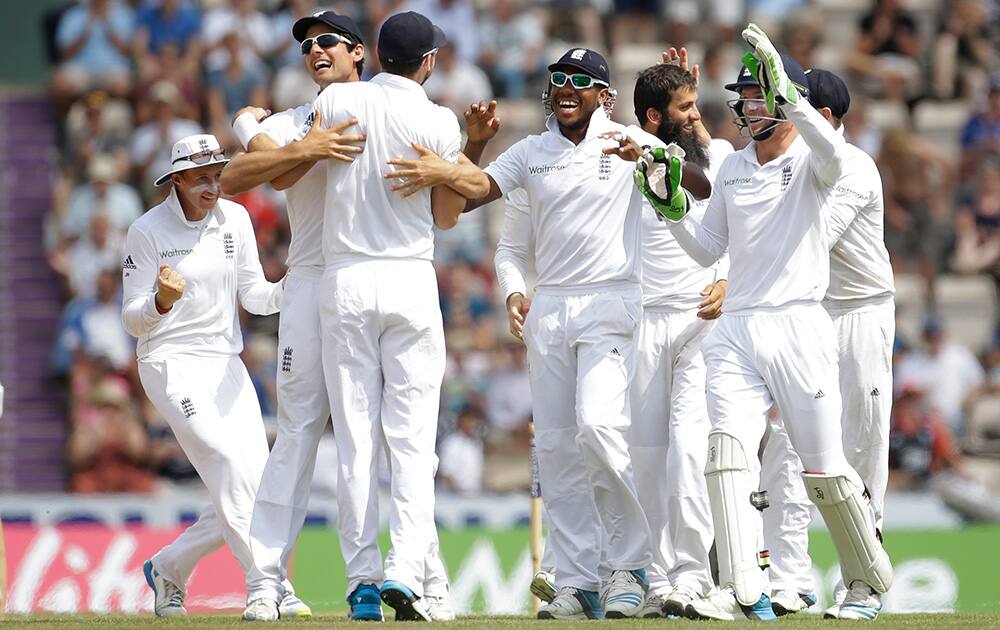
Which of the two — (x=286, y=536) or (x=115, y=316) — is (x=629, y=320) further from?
(x=115, y=316)

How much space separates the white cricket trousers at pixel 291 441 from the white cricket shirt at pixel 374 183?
0.37m

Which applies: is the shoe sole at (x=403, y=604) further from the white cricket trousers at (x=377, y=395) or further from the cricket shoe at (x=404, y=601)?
the white cricket trousers at (x=377, y=395)

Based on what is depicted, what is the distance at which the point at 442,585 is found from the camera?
8000mm

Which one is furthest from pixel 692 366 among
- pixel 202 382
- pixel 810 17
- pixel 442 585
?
pixel 810 17

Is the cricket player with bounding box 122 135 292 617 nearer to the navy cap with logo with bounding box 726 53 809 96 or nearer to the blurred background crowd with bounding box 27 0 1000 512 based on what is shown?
the navy cap with logo with bounding box 726 53 809 96

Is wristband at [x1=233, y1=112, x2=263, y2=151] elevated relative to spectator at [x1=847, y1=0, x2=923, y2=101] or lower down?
lower down

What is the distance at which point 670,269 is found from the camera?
9.07 meters

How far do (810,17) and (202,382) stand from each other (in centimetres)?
1137

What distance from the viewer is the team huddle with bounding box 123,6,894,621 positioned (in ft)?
25.3

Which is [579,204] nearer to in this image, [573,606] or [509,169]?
[509,169]

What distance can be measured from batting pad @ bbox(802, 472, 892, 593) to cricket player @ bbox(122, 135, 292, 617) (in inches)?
115

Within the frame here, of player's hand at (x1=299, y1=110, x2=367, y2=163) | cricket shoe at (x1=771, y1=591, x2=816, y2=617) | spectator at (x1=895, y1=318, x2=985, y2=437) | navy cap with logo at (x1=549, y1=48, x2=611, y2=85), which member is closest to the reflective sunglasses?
player's hand at (x1=299, y1=110, x2=367, y2=163)

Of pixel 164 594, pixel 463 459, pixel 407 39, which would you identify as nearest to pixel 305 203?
pixel 407 39

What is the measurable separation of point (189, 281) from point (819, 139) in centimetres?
340
